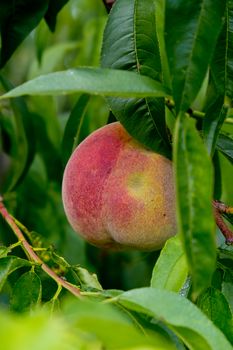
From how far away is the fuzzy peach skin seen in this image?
0.94m

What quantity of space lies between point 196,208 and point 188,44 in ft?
0.52

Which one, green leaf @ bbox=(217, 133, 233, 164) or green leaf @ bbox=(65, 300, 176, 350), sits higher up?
green leaf @ bbox=(65, 300, 176, 350)

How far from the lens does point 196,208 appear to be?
2.15 feet

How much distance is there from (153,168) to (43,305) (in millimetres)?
224

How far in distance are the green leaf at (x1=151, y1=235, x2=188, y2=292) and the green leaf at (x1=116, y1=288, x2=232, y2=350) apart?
0.49 feet

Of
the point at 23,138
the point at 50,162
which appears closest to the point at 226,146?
the point at 23,138

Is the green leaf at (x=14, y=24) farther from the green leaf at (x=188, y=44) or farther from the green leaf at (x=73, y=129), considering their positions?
the green leaf at (x=188, y=44)

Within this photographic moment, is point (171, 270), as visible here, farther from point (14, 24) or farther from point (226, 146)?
point (14, 24)

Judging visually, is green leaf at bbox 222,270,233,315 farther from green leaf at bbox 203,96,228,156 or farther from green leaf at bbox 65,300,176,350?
green leaf at bbox 65,300,176,350

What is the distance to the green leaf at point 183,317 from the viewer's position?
0.62 m

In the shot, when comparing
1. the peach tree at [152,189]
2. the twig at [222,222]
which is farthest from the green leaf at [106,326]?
the twig at [222,222]

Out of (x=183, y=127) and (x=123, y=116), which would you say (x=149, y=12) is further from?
(x=183, y=127)

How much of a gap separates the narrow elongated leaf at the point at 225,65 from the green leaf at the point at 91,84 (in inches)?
4.5

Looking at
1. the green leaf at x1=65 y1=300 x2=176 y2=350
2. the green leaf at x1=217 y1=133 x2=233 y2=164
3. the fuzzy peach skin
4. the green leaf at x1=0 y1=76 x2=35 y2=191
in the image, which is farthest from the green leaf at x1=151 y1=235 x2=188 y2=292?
the green leaf at x1=0 y1=76 x2=35 y2=191
